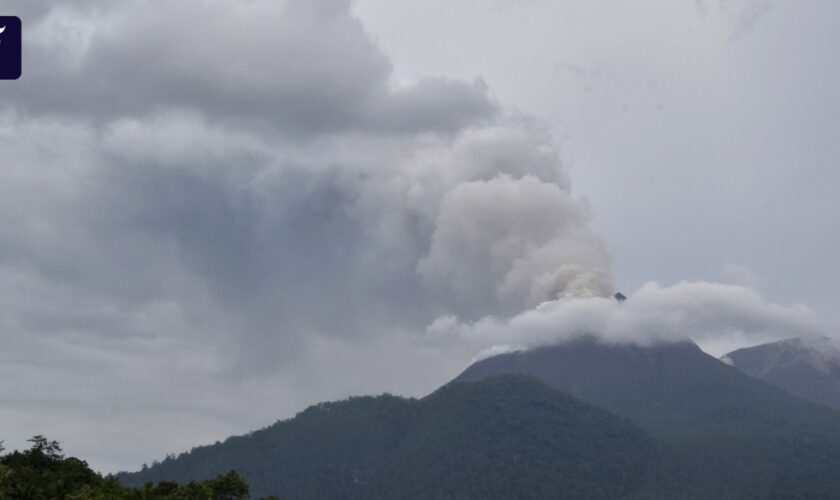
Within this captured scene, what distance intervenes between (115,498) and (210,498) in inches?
368

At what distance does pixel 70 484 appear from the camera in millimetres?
83000

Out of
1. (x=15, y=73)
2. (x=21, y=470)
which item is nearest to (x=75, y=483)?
(x=21, y=470)

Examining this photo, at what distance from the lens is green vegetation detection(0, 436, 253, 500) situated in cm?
7456

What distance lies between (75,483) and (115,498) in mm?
12558

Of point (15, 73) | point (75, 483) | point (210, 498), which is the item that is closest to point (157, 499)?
point (210, 498)

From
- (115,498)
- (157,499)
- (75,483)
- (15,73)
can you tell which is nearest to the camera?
(15,73)

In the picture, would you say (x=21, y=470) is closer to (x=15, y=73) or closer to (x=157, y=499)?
(x=157, y=499)

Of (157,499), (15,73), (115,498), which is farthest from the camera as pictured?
(157,499)

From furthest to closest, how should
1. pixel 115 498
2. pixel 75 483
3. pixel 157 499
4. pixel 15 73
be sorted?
pixel 75 483 → pixel 157 499 → pixel 115 498 → pixel 15 73

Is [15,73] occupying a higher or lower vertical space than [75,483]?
higher

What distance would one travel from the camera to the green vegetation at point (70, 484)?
245 feet

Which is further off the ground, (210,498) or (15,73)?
(15,73)

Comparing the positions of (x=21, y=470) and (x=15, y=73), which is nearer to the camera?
(x=15, y=73)

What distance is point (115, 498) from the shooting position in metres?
73.5
